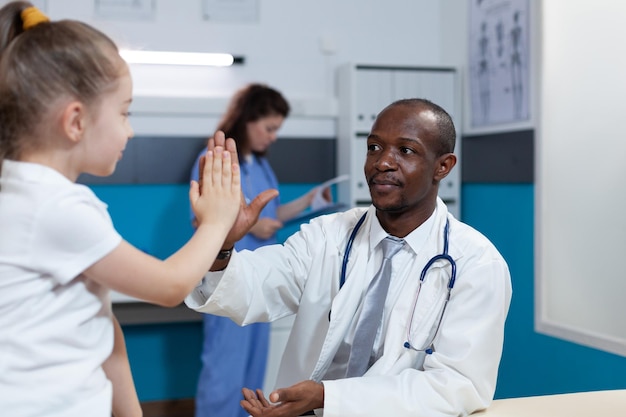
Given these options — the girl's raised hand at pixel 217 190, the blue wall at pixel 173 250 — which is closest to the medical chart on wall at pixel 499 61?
the blue wall at pixel 173 250

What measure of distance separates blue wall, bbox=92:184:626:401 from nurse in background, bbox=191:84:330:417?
1.39ft

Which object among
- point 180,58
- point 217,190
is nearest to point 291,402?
point 217,190

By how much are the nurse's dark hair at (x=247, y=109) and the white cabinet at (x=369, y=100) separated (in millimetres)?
485

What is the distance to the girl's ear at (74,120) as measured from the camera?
1.08 meters

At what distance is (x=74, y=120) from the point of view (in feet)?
3.57

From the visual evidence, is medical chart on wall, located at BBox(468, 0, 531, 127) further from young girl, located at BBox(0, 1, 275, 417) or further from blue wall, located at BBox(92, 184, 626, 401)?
young girl, located at BBox(0, 1, 275, 417)

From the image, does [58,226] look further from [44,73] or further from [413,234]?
[413,234]

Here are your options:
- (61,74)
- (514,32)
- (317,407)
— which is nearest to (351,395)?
(317,407)

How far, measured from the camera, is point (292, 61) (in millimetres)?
4242

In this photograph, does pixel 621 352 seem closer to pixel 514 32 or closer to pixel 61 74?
pixel 514 32

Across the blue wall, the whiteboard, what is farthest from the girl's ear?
the blue wall

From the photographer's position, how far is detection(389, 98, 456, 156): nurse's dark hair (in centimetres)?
184

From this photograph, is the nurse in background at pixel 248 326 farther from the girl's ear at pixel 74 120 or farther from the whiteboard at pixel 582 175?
the girl's ear at pixel 74 120

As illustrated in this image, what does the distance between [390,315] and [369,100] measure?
8.05ft
